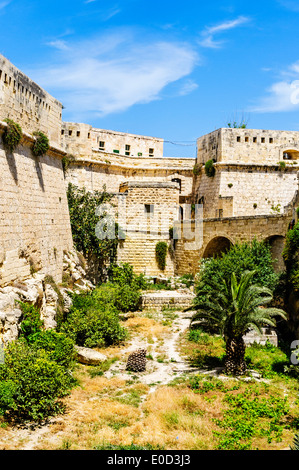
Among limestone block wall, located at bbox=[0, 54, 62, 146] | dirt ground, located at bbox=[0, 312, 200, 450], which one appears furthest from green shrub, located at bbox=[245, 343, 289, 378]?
limestone block wall, located at bbox=[0, 54, 62, 146]

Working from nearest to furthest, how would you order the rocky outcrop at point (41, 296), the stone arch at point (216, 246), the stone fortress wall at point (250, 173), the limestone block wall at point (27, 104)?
the rocky outcrop at point (41, 296) → the limestone block wall at point (27, 104) → the stone arch at point (216, 246) → the stone fortress wall at point (250, 173)

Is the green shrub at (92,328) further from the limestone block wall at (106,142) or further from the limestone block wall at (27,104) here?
the limestone block wall at (106,142)

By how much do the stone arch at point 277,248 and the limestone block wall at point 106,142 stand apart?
12.6m

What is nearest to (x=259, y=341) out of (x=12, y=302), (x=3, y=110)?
Result: (x=12, y=302)

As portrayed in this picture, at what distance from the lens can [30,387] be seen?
831 cm

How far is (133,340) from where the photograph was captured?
14281 millimetres

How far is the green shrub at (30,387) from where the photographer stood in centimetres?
817

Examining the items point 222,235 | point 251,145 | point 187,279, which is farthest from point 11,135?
point 251,145

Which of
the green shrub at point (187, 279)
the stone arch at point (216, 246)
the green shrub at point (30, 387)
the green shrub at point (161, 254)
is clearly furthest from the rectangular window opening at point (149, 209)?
the green shrub at point (30, 387)

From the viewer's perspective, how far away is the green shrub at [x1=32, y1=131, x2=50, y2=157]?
14828 mm

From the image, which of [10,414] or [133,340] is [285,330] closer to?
[133,340]

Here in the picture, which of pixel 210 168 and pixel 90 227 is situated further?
pixel 210 168

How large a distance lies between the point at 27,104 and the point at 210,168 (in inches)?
544

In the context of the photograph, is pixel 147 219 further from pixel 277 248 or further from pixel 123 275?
pixel 277 248
